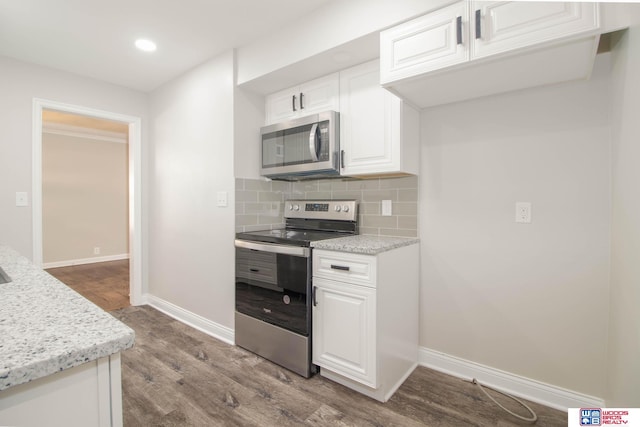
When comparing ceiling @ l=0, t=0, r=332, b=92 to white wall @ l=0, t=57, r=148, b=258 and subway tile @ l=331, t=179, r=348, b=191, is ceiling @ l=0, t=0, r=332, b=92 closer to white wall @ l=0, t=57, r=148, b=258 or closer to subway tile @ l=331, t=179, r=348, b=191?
white wall @ l=0, t=57, r=148, b=258

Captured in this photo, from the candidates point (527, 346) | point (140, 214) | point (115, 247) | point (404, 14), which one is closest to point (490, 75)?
point (404, 14)

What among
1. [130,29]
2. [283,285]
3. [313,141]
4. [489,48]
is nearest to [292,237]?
[283,285]

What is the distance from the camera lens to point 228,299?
258 centimetres

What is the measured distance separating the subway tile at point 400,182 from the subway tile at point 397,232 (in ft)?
1.04

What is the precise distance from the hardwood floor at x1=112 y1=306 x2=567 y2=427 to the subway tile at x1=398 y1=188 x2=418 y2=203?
46.2 inches

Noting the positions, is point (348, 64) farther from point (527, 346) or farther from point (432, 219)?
point (527, 346)

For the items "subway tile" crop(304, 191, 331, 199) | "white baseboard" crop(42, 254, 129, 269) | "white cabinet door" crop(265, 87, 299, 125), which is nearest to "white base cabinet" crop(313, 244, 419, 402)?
"subway tile" crop(304, 191, 331, 199)

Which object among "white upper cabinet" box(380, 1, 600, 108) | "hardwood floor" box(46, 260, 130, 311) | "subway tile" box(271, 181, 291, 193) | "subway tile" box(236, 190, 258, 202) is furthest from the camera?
"hardwood floor" box(46, 260, 130, 311)

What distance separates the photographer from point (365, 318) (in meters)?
1.78

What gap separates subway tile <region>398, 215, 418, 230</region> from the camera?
2.19 metres

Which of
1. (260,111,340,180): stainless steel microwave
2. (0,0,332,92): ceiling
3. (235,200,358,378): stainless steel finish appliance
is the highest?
(0,0,332,92): ceiling

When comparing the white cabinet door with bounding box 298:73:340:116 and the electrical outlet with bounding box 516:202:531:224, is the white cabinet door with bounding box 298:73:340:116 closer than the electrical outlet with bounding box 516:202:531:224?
No

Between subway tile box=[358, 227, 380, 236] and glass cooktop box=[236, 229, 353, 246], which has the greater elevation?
subway tile box=[358, 227, 380, 236]

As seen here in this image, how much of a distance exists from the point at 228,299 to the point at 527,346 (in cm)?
211
